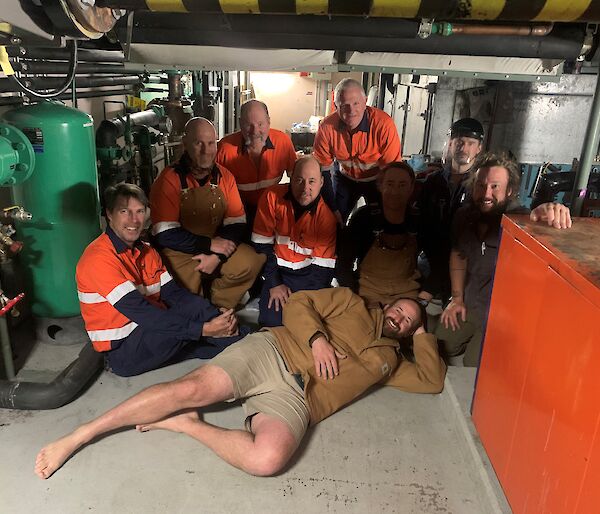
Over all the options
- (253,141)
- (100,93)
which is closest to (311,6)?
(253,141)

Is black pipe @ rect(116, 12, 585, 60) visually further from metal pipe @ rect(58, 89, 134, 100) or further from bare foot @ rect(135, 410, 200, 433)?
bare foot @ rect(135, 410, 200, 433)

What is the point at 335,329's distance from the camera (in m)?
2.63

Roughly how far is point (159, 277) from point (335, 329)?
1078 mm

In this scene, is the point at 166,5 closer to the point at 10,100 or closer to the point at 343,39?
the point at 343,39

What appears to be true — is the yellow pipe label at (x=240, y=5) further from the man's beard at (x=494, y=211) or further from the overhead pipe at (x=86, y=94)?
the overhead pipe at (x=86, y=94)

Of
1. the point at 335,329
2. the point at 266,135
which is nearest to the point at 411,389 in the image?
the point at 335,329

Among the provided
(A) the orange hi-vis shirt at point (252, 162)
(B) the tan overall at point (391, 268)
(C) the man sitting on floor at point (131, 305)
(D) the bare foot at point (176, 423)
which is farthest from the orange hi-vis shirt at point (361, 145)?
(D) the bare foot at point (176, 423)

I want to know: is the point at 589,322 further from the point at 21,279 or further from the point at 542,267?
the point at 21,279

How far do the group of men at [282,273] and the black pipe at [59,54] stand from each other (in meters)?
0.87

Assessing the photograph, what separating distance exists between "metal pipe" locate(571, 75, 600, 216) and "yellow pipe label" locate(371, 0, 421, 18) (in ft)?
4.04

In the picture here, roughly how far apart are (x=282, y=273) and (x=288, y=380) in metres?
1.04

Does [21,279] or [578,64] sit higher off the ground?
[578,64]

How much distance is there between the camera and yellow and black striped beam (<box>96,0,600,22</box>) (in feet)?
4.77

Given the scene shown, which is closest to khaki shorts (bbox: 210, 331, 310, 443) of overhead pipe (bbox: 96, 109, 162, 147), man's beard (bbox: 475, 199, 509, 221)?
man's beard (bbox: 475, 199, 509, 221)
